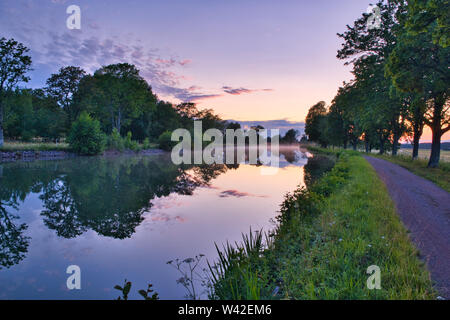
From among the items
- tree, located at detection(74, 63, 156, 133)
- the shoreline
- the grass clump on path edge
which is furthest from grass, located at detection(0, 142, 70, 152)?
the grass clump on path edge

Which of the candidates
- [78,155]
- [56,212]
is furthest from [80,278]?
[78,155]

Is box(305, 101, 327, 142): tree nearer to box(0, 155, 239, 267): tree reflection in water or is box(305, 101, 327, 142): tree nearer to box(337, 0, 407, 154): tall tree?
box(337, 0, 407, 154): tall tree

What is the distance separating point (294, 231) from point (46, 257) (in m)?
6.40

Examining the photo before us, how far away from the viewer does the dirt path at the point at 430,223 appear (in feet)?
12.5

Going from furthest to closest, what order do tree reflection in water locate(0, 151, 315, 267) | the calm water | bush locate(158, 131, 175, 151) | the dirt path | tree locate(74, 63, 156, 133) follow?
bush locate(158, 131, 175, 151)
tree locate(74, 63, 156, 133)
tree reflection in water locate(0, 151, 315, 267)
the calm water
the dirt path

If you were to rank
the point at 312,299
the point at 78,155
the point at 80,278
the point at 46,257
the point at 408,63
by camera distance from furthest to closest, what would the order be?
the point at 78,155 → the point at 408,63 → the point at 46,257 → the point at 80,278 → the point at 312,299

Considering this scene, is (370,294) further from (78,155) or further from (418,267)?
(78,155)

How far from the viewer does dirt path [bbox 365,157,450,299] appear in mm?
3820

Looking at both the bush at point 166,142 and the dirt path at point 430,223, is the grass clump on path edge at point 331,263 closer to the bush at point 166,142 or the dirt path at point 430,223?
the dirt path at point 430,223

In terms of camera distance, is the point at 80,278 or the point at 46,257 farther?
the point at 46,257

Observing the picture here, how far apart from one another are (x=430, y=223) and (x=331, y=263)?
4395 mm

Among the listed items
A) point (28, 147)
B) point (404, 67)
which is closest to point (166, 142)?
point (28, 147)

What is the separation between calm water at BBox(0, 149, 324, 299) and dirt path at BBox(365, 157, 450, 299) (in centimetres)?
420

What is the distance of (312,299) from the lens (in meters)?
2.92
